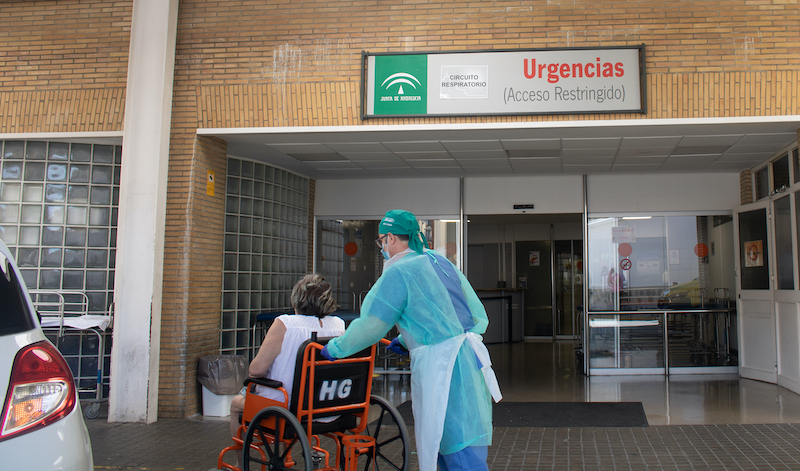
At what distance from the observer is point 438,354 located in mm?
2646

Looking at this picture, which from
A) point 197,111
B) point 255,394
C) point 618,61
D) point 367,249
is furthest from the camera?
point 367,249

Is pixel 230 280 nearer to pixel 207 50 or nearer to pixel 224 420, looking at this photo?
pixel 224 420

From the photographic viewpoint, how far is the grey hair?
359 centimetres

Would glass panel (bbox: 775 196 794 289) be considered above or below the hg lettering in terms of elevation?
above

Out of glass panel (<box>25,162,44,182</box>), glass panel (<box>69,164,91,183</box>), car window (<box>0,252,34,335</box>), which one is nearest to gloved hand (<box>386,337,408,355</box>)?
car window (<box>0,252,34,335</box>)

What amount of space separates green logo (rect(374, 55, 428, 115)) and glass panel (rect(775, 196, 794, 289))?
4488mm

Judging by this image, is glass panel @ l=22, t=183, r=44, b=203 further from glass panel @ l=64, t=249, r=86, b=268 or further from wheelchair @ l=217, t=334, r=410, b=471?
wheelchair @ l=217, t=334, r=410, b=471

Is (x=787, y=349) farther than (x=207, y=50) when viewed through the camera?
Yes

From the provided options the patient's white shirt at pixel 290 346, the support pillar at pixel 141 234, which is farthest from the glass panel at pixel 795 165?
the support pillar at pixel 141 234

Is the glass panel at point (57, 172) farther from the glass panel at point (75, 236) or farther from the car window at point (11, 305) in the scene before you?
the car window at point (11, 305)

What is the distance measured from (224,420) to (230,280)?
6.66 feet

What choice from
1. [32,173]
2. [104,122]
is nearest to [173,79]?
[104,122]

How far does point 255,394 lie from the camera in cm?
347

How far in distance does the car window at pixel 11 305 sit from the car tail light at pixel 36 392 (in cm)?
10
